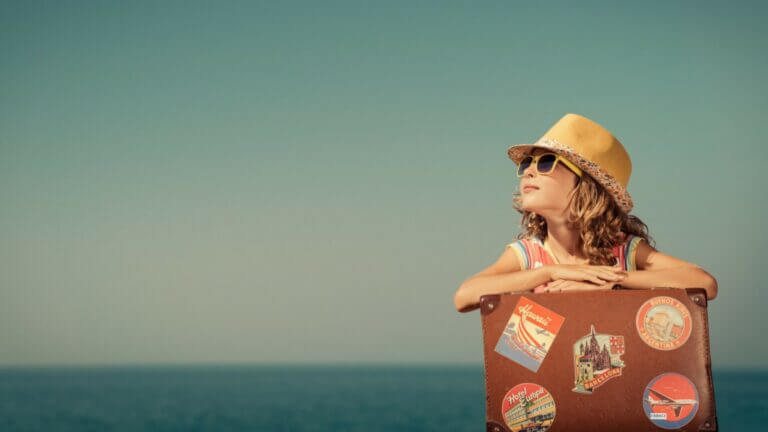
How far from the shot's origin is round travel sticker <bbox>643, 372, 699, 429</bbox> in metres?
3.28

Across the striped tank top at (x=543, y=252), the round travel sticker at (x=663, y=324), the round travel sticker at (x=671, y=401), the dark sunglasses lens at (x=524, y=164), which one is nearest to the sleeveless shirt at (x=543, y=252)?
the striped tank top at (x=543, y=252)

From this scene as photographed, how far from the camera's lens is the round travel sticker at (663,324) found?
10.9ft

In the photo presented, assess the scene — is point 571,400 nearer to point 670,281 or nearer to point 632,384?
point 632,384

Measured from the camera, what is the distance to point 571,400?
333cm

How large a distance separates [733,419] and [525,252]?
78.0 m

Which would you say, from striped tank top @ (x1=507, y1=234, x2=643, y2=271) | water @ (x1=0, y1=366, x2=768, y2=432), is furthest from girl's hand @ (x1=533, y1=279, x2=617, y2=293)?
water @ (x1=0, y1=366, x2=768, y2=432)

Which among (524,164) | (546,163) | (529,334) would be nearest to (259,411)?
(524,164)

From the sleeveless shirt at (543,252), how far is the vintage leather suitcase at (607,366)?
628mm

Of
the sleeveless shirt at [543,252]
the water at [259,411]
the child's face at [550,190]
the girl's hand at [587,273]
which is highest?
the child's face at [550,190]

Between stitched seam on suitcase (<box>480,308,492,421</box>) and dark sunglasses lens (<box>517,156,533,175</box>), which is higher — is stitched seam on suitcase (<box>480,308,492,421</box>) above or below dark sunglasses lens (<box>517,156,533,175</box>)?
below

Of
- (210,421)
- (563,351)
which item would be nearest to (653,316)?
(563,351)

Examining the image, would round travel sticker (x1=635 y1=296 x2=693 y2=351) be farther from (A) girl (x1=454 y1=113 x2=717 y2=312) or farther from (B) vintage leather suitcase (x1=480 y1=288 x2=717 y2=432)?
(A) girl (x1=454 y1=113 x2=717 y2=312)

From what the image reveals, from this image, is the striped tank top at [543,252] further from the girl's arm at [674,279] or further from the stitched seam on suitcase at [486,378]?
the stitched seam on suitcase at [486,378]

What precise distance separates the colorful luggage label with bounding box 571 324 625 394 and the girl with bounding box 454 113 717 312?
1.41ft
